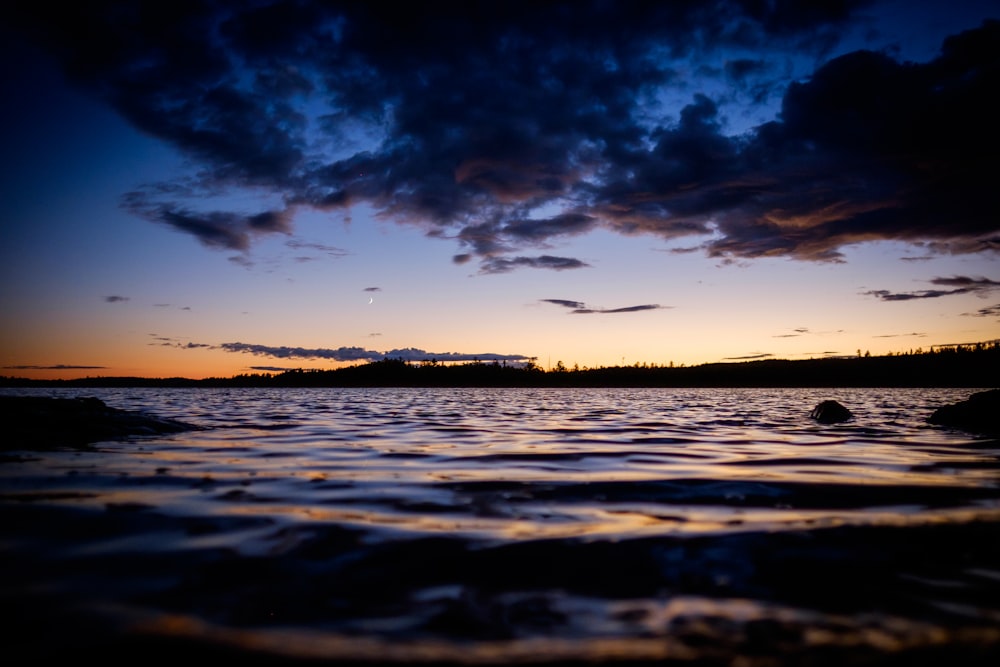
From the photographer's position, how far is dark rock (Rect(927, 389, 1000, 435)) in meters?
11.7

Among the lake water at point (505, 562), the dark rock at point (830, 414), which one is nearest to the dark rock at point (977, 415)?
the dark rock at point (830, 414)

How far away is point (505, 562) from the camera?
10.2 ft

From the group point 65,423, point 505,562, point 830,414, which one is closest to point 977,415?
point 830,414

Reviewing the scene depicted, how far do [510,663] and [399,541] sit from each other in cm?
170

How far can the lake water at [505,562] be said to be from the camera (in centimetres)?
211

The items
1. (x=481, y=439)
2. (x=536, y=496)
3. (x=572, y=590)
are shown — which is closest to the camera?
(x=572, y=590)

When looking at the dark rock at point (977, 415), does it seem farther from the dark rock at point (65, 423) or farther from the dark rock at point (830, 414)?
the dark rock at point (65, 423)

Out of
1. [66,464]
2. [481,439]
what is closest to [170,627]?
[66,464]

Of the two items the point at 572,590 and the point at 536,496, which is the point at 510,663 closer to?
the point at 572,590

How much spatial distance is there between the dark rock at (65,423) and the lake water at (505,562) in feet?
8.09

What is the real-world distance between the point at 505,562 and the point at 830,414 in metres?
15.3

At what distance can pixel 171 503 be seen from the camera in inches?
181

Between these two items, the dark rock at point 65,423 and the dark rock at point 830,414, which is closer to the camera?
the dark rock at point 65,423

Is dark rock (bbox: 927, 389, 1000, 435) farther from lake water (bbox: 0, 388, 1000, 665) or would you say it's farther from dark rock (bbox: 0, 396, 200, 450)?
dark rock (bbox: 0, 396, 200, 450)
